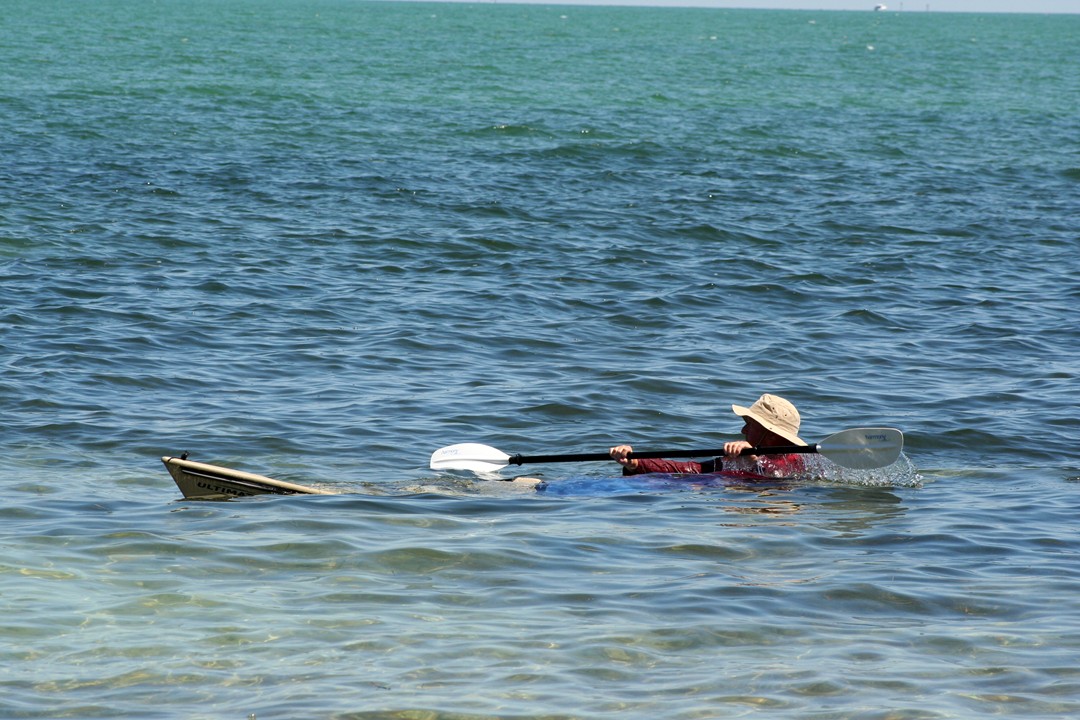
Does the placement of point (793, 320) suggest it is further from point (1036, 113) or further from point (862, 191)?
point (1036, 113)

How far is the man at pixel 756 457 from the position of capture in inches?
377

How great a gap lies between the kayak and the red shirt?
2400 mm

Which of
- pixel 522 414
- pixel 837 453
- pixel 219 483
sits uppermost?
pixel 837 453

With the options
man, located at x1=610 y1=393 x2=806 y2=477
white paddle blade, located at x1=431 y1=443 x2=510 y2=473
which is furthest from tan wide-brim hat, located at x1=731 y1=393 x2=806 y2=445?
white paddle blade, located at x1=431 y1=443 x2=510 y2=473

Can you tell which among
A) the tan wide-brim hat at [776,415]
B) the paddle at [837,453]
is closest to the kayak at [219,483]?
the paddle at [837,453]

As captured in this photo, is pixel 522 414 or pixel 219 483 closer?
pixel 219 483

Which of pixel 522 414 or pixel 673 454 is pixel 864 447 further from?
pixel 522 414

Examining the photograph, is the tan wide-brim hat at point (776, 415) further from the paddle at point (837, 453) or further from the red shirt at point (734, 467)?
the red shirt at point (734, 467)

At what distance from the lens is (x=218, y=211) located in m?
20.0

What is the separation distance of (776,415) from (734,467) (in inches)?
23.4

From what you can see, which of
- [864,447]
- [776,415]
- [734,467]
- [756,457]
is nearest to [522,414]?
[734,467]

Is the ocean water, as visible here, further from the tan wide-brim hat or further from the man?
the tan wide-brim hat

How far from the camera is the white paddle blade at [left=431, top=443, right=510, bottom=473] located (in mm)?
9820

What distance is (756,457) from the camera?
32.6 feet
